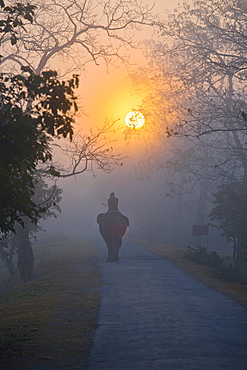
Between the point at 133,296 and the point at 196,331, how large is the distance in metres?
4.08

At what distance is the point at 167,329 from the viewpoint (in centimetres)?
875

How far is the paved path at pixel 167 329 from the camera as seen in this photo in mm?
6871

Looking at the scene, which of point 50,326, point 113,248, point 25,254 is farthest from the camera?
point 113,248

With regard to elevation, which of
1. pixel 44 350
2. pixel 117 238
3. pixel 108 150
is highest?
pixel 108 150

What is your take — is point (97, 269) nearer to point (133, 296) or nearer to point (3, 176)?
point (133, 296)

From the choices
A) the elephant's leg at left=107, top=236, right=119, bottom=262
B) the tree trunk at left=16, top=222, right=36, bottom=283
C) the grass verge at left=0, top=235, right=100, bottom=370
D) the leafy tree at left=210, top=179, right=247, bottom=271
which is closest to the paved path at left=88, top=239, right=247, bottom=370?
the grass verge at left=0, top=235, right=100, bottom=370

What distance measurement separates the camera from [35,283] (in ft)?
59.1

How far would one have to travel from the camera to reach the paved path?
22.5 feet

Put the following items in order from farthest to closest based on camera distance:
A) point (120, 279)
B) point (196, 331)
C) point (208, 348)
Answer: point (120, 279), point (196, 331), point (208, 348)

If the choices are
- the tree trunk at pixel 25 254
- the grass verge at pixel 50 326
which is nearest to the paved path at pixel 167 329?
the grass verge at pixel 50 326

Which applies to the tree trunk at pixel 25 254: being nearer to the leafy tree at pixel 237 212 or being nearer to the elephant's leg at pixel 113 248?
the elephant's leg at pixel 113 248

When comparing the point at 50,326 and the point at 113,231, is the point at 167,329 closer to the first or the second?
the point at 50,326

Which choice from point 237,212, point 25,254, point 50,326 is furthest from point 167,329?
point 237,212

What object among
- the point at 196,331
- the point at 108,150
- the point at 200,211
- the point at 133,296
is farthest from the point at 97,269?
the point at 200,211
